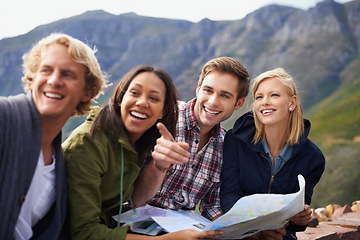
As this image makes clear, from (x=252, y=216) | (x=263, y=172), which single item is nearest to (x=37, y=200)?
(x=252, y=216)

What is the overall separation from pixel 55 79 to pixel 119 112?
47 centimetres

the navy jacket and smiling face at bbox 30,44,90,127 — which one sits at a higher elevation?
smiling face at bbox 30,44,90,127

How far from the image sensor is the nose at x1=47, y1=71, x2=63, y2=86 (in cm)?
135

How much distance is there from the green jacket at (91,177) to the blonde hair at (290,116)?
1.10 meters

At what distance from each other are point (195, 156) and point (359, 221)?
2397 millimetres

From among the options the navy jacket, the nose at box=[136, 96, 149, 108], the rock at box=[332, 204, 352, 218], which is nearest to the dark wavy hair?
the nose at box=[136, 96, 149, 108]

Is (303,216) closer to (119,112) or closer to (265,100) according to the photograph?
(265,100)

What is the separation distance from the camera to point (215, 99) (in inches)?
92.2

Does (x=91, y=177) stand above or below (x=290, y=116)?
below

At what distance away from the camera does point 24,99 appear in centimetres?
135

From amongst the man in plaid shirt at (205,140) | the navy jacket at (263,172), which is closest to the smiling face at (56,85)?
the man in plaid shirt at (205,140)

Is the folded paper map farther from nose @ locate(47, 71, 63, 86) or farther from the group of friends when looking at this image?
nose @ locate(47, 71, 63, 86)

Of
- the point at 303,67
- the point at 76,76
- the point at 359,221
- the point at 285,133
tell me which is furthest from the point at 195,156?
the point at 303,67

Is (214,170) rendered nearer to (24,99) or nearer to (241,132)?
(241,132)
